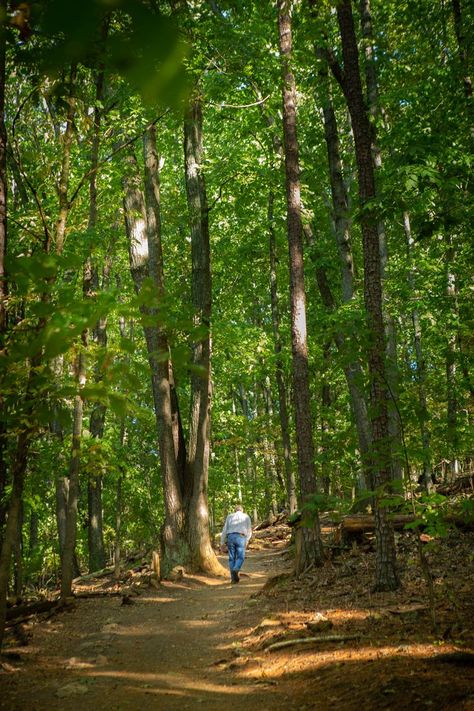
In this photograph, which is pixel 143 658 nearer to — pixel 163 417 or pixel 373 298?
pixel 373 298

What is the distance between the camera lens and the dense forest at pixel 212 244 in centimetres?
283

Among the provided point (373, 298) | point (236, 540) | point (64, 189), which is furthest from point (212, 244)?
point (64, 189)

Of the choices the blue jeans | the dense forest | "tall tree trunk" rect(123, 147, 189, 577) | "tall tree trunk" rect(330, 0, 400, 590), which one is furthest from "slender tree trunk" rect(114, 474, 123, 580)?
"tall tree trunk" rect(330, 0, 400, 590)

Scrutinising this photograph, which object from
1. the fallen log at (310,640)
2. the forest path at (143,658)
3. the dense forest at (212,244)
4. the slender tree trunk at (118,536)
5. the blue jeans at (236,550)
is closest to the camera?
the dense forest at (212,244)

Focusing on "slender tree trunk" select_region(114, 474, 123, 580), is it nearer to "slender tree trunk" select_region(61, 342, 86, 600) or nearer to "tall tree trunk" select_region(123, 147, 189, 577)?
"tall tree trunk" select_region(123, 147, 189, 577)

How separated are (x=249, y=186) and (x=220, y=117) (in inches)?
91.8

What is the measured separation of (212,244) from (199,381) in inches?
360

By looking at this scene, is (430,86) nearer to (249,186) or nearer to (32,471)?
(249,186)

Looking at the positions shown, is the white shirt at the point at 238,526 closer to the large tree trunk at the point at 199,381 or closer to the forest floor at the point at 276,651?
the large tree trunk at the point at 199,381

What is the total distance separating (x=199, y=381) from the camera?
15.2 metres

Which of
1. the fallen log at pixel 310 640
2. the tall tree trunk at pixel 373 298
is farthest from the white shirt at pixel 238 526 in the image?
the fallen log at pixel 310 640

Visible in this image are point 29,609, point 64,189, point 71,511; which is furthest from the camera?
point 71,511

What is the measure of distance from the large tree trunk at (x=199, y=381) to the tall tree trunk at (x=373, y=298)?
5259 millimetres

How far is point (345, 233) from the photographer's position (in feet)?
52.3
